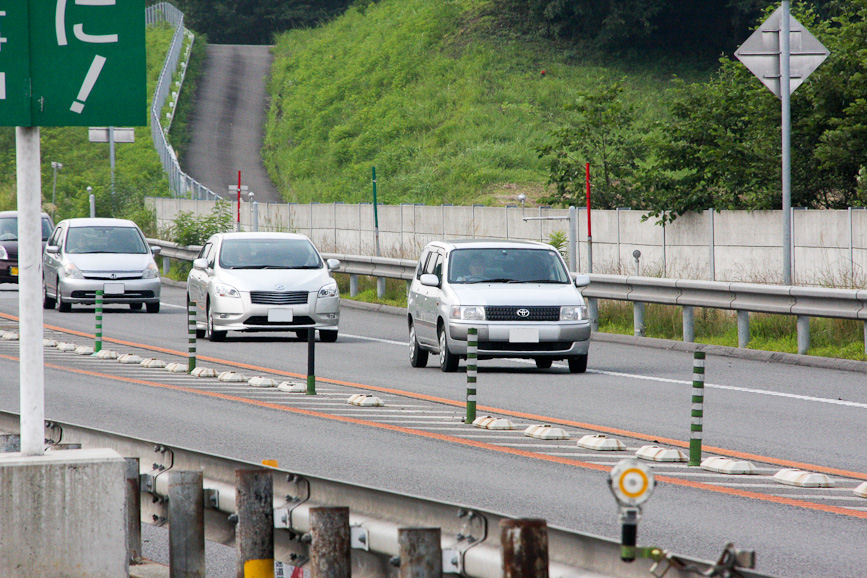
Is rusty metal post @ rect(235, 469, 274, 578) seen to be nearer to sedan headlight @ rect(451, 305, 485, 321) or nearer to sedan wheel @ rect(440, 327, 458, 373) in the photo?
sedan headlight @ rect(451, 305, 485, 321)

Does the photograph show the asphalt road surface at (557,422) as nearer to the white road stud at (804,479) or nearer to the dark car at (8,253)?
the white road stud at (804,479)

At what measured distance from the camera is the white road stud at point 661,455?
11820mm

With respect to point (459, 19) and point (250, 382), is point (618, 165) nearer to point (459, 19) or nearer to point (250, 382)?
point (250, 382)

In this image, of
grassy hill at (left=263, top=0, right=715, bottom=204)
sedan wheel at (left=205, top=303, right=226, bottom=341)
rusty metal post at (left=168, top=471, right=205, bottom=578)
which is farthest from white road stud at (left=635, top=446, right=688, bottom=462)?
grassy hill at (left=263, top=0, right=715, bottom=204)

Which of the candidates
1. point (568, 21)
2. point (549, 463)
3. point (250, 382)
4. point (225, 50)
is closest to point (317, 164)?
point (568, 21)

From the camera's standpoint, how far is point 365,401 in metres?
15.6

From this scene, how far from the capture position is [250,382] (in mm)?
17672

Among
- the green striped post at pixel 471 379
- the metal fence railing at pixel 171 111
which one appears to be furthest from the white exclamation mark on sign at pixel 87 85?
the metal fence railing at pixel 171 111

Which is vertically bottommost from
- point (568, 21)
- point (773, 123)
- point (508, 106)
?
point (773, 123)

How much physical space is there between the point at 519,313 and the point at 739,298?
4.26 metres

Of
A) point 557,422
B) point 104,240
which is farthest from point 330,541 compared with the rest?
point 104,240

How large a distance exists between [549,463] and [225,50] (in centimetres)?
8598

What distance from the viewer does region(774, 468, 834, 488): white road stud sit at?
10703mm

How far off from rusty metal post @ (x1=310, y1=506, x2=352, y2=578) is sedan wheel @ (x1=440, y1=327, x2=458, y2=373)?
42.6 ft
